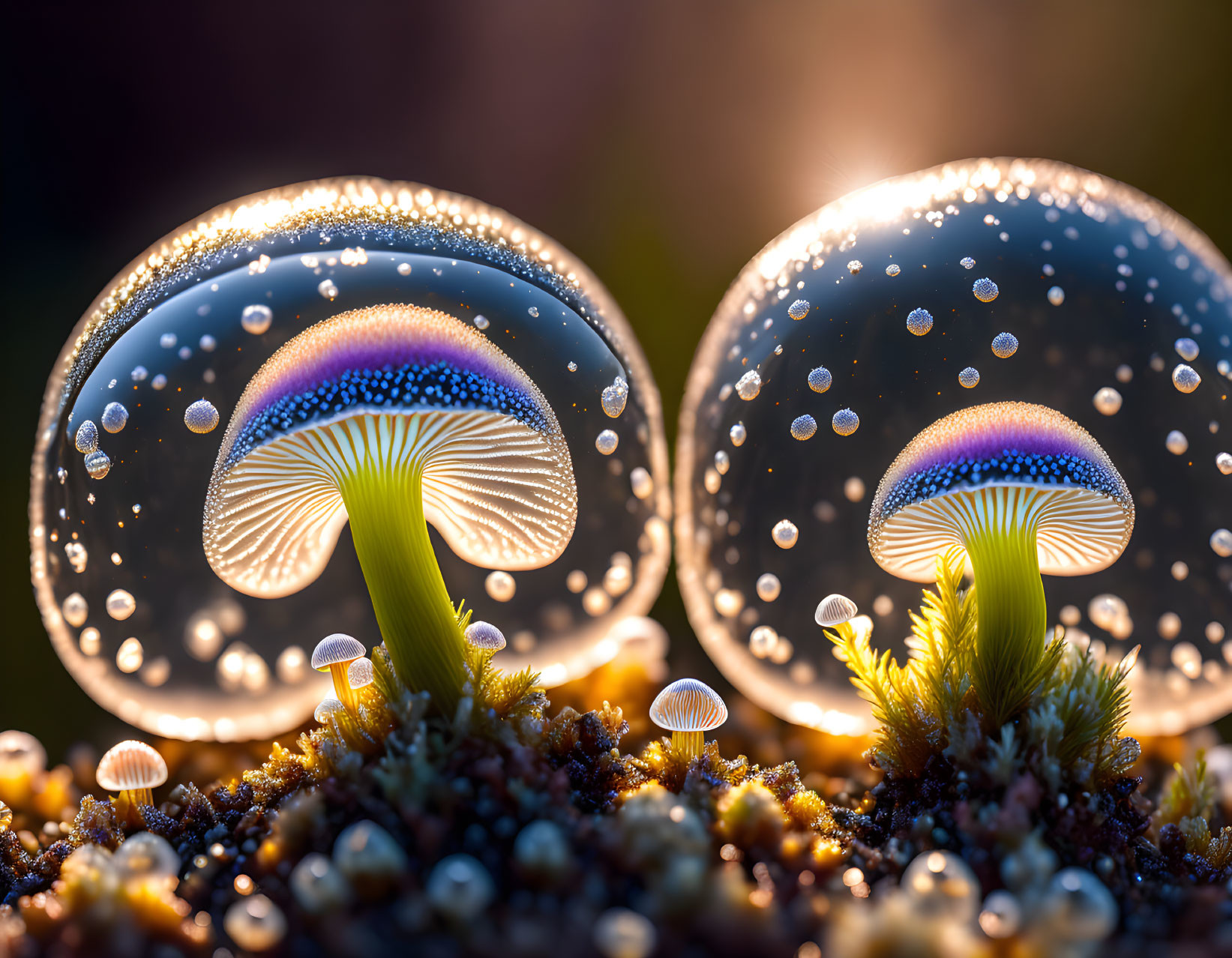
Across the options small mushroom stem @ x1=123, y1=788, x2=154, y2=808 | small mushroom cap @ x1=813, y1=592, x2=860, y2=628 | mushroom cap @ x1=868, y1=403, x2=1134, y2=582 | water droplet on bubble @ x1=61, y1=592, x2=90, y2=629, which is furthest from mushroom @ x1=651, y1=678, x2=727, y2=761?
water droplet on bubble @ x1=61, y1=592, x2=90, y2=629

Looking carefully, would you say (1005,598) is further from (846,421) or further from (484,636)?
(484,636)

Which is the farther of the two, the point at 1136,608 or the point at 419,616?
the point at 1136,608

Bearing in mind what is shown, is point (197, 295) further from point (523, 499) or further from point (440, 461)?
point (523, 499)

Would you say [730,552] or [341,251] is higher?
[341,251]

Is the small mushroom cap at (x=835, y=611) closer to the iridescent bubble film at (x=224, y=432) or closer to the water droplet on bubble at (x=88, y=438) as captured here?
the iridescent bubble film at (x=224, y=432)

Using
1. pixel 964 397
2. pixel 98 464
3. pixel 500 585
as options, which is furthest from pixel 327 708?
pixel 964 397

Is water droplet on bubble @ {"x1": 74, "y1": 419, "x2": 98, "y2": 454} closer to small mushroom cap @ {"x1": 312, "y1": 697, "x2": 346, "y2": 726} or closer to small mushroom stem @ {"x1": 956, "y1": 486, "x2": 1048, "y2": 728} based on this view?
small mushroom cap @ {"x1": 312, "y1": 697, "x2": 346, "y2": 726}

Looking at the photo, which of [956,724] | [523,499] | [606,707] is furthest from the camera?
[523,499]

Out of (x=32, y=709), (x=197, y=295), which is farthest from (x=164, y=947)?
(x=32, y=709)
